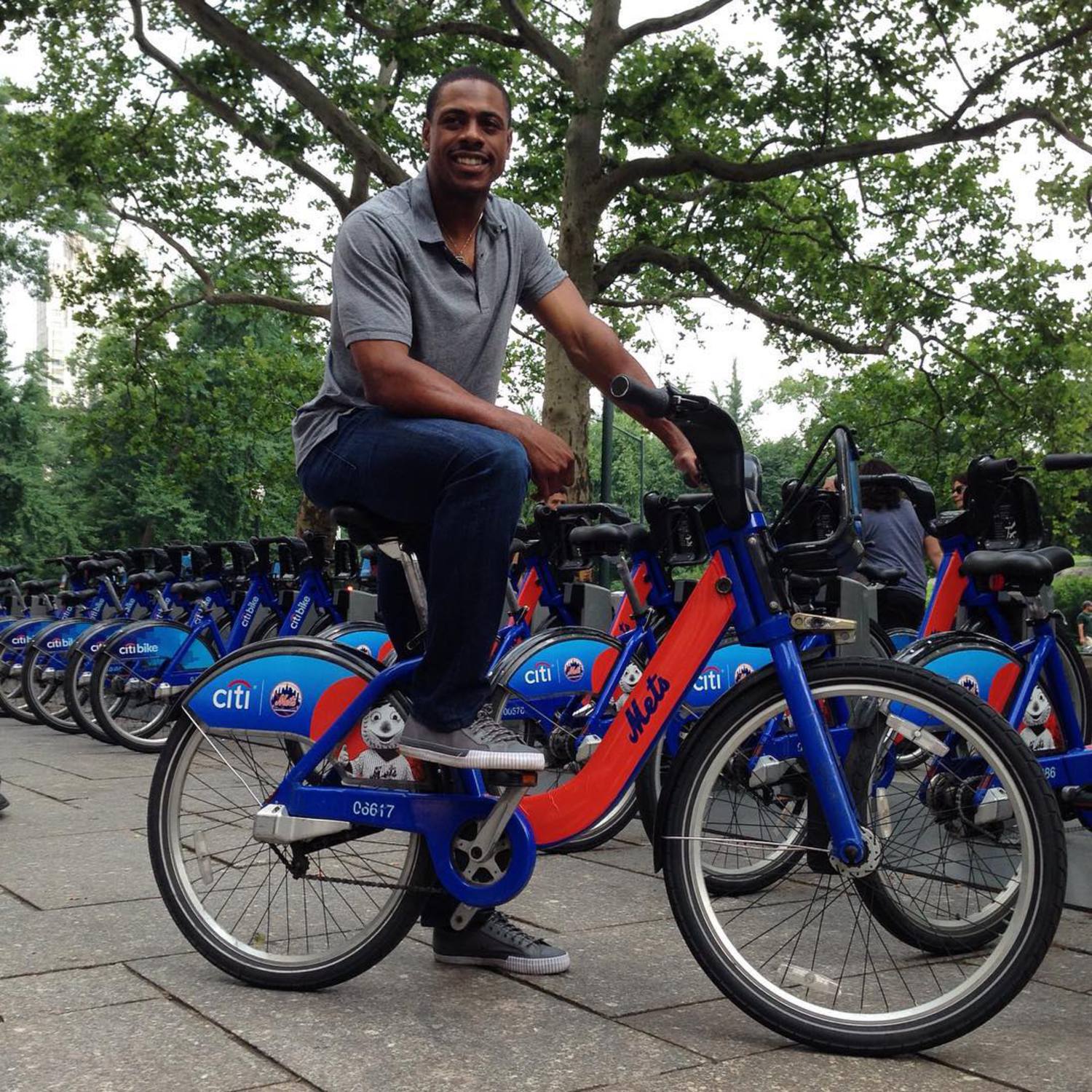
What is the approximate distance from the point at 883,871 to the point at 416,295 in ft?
5.11

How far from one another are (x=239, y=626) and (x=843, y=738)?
22.9ft

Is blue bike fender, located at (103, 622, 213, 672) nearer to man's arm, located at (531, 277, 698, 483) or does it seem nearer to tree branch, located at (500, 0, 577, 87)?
man's arm, located at (531, 277, 698, 483)

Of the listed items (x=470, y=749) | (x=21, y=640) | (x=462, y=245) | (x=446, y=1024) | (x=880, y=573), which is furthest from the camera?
(x=21, y=640)

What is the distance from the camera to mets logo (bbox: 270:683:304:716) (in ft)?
11.6

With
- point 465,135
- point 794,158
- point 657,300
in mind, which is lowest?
point 465,135

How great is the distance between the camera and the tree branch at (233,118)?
637 inches

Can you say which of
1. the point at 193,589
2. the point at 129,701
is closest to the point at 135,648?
the point at 129,701

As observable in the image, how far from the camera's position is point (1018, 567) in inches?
167

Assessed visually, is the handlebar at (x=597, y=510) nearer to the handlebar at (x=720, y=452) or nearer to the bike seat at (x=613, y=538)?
the bike seat at (x=613, y=538)

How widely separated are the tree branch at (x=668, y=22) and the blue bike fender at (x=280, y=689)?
14.3m

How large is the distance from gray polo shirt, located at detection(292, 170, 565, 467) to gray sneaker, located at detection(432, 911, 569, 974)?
117cm

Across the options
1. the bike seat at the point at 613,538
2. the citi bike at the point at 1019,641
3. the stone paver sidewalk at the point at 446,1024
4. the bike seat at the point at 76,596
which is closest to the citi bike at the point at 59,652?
the bike seat at the point at 76,596

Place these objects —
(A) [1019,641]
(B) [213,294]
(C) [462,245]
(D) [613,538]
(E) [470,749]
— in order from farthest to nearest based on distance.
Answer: (B) [213,294] → (D) [613,538] → (A) [1019,641] → (C) [462,245] → (E) [470,749]

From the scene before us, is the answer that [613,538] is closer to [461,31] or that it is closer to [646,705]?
[646,705]
